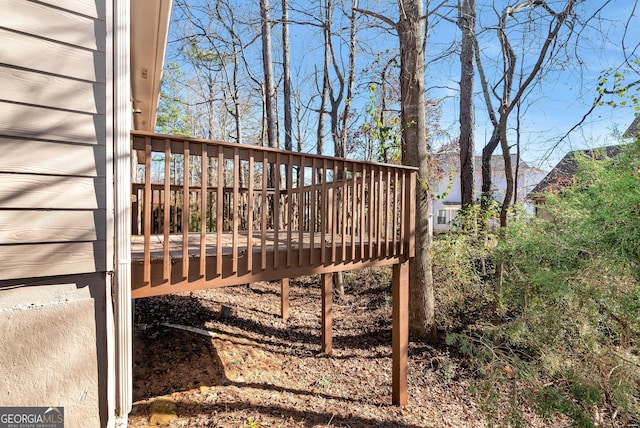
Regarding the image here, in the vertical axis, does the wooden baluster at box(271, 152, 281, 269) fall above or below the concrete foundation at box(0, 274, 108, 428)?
above

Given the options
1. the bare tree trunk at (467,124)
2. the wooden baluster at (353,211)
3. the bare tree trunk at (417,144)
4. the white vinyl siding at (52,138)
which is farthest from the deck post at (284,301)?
the bare tree trunk at (467,124)

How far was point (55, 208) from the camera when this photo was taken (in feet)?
5.60

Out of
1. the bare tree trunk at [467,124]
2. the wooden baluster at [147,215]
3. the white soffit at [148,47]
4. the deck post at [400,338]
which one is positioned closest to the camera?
the wooden baluster at [147,215]

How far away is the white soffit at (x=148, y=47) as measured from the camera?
281 cm

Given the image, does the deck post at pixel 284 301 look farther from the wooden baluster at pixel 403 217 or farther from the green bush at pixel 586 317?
the green bush at pixel 586 317

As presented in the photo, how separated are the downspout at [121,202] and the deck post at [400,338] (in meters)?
2.77

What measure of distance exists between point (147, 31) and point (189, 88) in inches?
540

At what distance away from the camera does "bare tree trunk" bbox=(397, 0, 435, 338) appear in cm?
511

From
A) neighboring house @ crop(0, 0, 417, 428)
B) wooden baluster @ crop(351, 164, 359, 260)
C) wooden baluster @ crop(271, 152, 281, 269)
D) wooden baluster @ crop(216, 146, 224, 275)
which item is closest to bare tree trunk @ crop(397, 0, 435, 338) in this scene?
wooden baluster @ crop(351, 164, 359, 260)

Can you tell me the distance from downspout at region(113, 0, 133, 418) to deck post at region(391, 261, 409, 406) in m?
2.77

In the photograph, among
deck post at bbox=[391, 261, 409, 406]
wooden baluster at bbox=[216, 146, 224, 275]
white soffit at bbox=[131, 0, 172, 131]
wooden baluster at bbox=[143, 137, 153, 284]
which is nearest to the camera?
wooden baluster at bbox=[143, 137, 153, 284]

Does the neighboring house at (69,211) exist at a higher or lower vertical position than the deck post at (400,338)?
higher

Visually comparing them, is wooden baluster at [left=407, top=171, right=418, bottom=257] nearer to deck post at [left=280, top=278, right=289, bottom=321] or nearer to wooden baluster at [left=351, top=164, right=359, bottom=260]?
wooden baluster at [left=351, top=164, right=359, bottom=260]

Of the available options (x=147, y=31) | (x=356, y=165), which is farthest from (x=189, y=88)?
(x=356, y=165)
